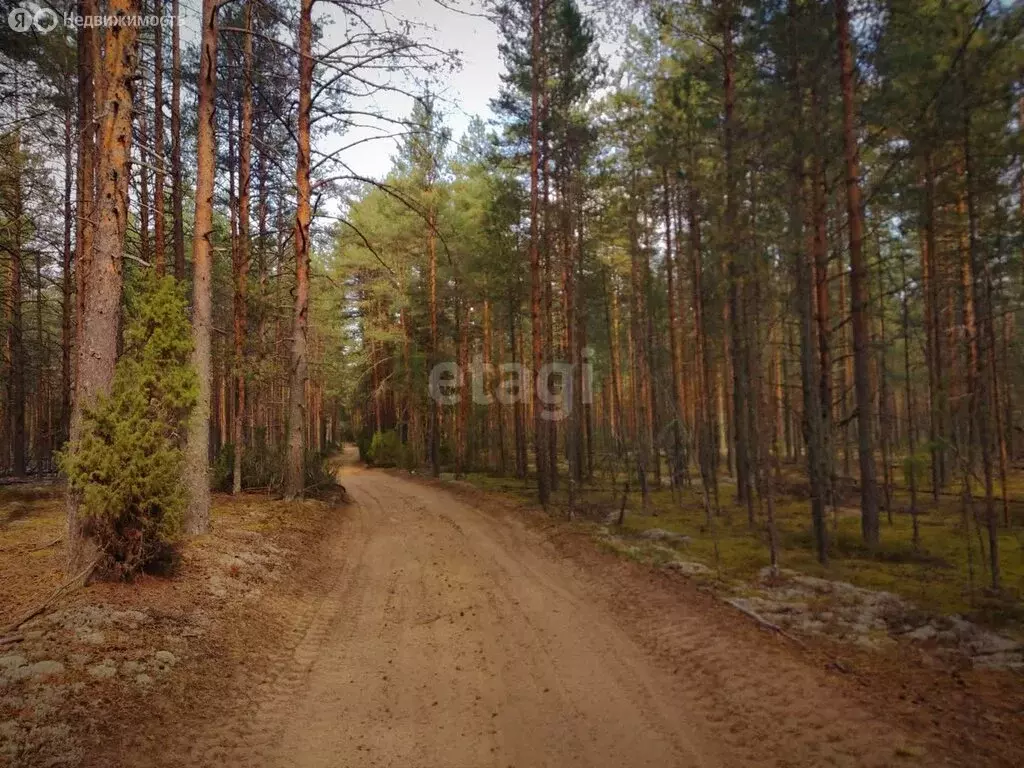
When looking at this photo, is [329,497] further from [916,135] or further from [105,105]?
[916,135]

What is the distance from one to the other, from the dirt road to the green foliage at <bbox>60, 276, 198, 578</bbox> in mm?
1943

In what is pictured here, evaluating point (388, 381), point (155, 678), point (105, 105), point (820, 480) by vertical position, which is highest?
point (105, 105)

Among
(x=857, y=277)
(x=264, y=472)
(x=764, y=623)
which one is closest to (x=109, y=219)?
(x=764, y=623)

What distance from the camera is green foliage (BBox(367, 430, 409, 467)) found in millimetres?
29281

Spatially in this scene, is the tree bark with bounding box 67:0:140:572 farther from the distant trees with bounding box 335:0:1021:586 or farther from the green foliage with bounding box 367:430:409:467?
the green foliage with bounding box 367:430:409:467

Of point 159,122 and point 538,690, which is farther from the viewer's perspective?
point 159,122

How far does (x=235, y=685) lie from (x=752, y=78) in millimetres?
12788

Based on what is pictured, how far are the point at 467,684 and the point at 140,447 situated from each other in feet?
12.7

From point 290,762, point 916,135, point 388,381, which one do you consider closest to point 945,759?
point 290,762

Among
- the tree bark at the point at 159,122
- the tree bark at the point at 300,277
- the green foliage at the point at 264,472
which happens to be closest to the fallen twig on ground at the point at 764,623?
the tree bark at the point at 300,277

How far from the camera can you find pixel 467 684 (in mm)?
4598

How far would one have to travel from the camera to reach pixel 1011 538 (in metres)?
10.5

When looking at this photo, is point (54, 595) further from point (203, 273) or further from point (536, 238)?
point (536, 238)

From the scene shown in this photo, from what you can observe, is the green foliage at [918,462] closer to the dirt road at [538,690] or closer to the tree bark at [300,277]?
the dirt road at [538,690]
